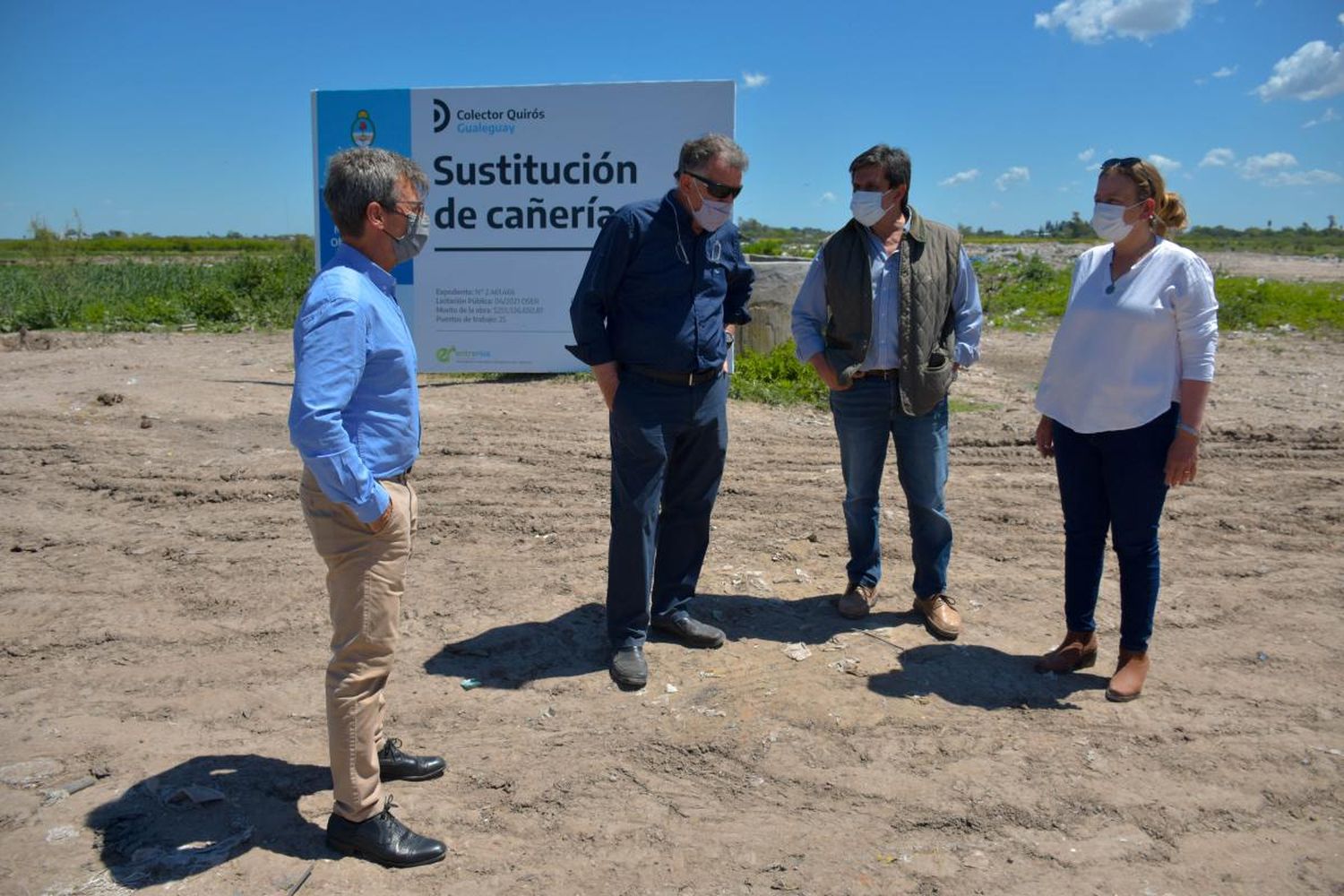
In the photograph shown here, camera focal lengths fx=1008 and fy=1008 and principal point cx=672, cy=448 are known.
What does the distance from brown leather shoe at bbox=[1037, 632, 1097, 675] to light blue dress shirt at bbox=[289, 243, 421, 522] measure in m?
2.87

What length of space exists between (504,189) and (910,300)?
6.68 meters

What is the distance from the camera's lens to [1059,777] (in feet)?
11.4

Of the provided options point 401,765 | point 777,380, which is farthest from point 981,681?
point 777,380

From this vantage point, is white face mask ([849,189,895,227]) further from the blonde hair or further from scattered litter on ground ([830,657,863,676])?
scattered litter on ground ([830,657,863,676])

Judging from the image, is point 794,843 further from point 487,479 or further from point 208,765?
point 487,479

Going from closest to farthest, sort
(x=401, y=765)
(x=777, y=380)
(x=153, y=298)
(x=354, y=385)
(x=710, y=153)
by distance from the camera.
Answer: (x=354, y=385) → (x=401, y=765) → (x=710, y=153) → (x=777, y=380) → (x=153, y=298)

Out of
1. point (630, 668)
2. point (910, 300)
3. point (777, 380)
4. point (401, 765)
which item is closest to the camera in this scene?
point (401, 765)

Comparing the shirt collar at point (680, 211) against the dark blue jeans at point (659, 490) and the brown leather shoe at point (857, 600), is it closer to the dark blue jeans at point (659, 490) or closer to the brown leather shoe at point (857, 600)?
the dark blue jeans at point (659, 490)

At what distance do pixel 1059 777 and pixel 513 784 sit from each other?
6.19ft

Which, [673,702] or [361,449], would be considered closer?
[361,449]

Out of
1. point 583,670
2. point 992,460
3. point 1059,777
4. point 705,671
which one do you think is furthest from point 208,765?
point 992,460

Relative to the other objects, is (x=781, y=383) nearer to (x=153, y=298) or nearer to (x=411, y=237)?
(x=411, y=237)

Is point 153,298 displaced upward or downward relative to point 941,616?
upward

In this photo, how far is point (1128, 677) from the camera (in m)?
4.06
